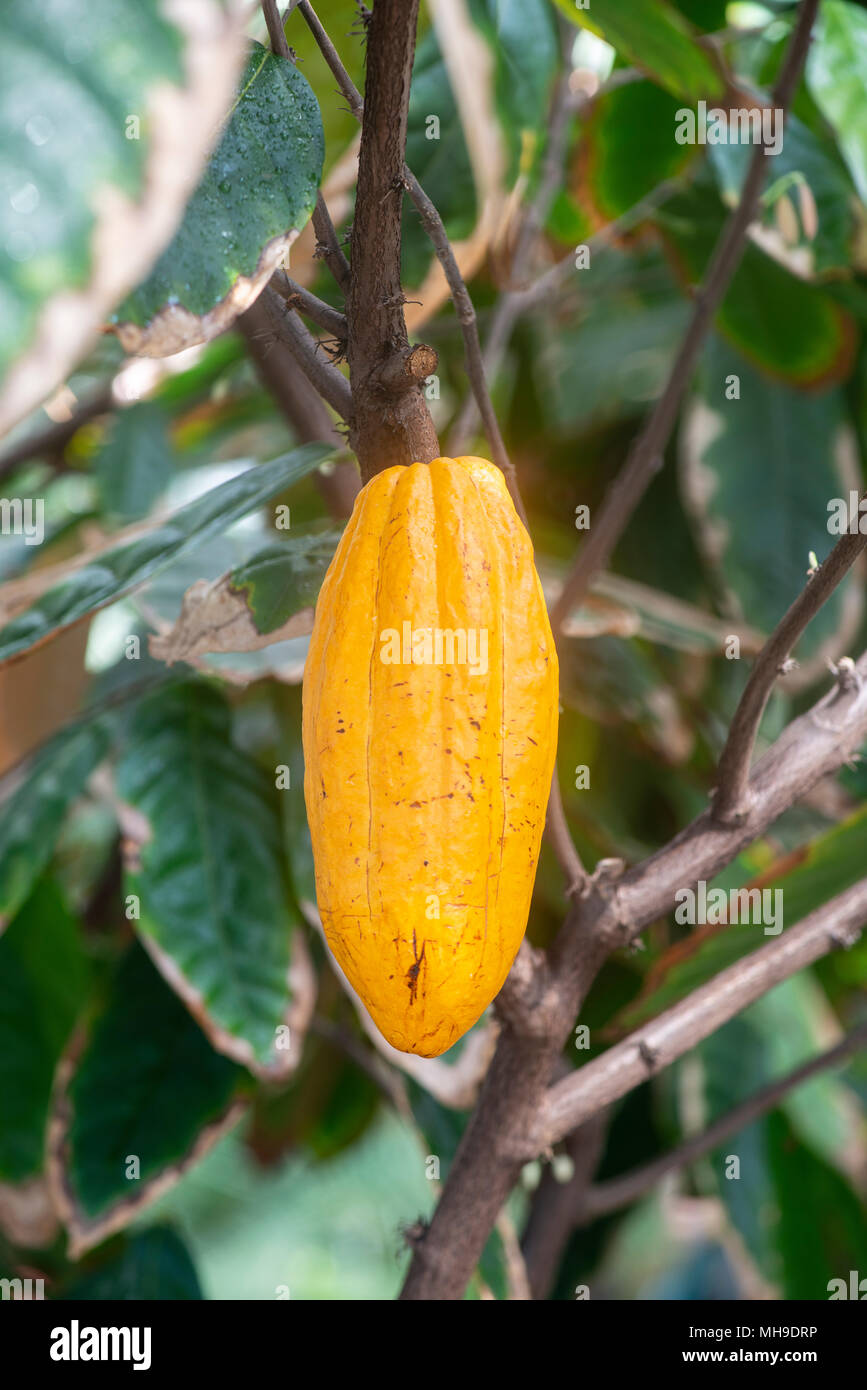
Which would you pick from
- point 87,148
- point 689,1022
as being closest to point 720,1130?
point 689,1022

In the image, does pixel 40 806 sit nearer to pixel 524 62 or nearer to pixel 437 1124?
pixel 437 1124

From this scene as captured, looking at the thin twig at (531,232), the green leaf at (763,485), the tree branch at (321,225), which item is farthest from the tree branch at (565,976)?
the green leaf at (763,485)

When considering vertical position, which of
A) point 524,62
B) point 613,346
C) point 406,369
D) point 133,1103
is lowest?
point 133,1103

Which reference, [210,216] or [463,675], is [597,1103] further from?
[210,216]

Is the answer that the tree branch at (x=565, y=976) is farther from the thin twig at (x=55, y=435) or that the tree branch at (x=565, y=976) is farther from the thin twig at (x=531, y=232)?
the thin twig at (x=55, y=435)

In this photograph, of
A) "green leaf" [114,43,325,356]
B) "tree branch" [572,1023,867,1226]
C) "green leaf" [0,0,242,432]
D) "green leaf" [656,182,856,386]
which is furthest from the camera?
"green leaf" [656,182,856,386]

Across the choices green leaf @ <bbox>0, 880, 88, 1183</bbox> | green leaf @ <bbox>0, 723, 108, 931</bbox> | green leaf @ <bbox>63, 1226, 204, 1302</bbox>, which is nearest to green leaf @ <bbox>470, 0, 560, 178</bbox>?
green leaf @ <bbox>0, 723, 108, 931</bbox>

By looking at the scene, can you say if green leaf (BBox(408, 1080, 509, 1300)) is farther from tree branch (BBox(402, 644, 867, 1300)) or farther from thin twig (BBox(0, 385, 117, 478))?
thin twig (BBox(0, 385, 117, 478))
